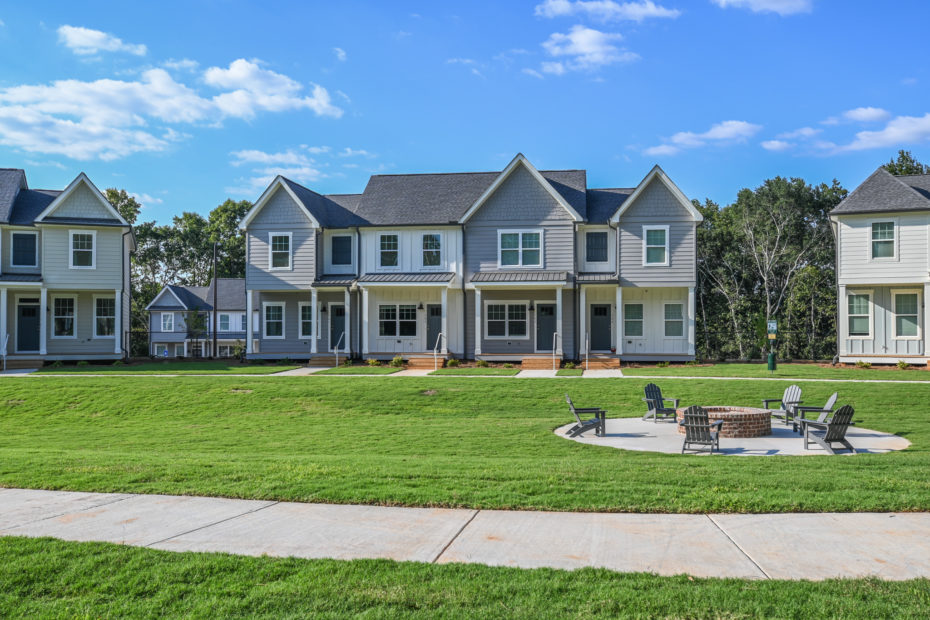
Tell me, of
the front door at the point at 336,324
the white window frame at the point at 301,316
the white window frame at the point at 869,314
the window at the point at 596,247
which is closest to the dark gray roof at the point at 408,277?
the front door at the point at 336,324


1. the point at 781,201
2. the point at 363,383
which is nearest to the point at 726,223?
the point at 781,201

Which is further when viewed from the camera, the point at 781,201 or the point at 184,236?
the point at 184,236

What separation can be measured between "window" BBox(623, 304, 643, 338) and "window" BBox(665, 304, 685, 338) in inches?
42.1

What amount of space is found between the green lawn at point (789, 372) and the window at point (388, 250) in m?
11.3

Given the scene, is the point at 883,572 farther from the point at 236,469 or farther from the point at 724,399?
the point at 724,399

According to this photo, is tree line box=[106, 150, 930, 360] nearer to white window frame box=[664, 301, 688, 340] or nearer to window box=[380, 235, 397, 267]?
white window frame box=[664, 301, 688, 340]

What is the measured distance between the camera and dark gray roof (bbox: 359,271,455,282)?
30156mm

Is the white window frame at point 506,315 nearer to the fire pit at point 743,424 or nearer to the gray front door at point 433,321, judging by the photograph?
the gray front door at point 433,321

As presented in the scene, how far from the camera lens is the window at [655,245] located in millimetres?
29844

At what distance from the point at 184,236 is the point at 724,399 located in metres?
62.2

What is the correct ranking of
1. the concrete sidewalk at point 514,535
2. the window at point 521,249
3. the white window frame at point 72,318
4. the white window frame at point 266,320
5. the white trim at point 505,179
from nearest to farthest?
the concrete sidewalk at point 514,535, the white trim at point 505,179, the window at point 521,249, the white window frame at point 72,318, the white window frame at point 266,320

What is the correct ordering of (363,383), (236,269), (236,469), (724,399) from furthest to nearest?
(236,269), (363,383), (724,399), (236,469)

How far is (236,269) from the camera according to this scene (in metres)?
68.4

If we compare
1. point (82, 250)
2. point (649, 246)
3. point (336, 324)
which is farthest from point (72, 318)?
point (649, 246)
